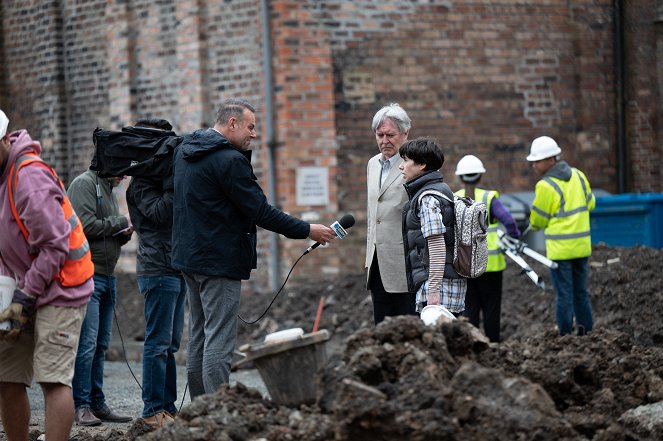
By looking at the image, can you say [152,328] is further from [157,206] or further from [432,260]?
[432,260]

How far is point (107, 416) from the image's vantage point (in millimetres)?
8203

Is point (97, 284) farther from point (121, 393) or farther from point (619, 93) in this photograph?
point (619, 93)

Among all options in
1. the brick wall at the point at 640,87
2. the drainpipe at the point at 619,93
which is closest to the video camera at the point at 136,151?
the drainpipe at the point at 619,93

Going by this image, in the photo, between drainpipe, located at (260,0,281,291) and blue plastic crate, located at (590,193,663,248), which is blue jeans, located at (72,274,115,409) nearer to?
drainpipe, located at (260,0,281,291)

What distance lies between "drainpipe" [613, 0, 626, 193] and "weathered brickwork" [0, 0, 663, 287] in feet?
0.20

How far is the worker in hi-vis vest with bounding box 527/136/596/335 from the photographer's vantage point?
1025cm

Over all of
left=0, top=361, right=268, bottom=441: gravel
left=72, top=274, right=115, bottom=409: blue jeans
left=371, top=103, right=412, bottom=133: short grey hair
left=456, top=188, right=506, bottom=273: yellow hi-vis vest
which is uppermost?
left=371, top=103, right=412, bottom=133: short grey hair

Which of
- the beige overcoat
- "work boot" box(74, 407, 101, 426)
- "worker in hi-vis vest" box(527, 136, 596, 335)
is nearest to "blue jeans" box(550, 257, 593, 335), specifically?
"worker in hi-vis vest" box(527, 136, 596, 335)

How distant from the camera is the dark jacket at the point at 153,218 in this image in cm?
748

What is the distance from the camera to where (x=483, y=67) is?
14.5 m

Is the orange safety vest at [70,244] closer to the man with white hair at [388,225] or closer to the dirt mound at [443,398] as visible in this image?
the dirt mound at [443,398]

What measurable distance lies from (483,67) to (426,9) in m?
1.10

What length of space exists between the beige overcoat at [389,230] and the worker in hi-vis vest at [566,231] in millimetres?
3199

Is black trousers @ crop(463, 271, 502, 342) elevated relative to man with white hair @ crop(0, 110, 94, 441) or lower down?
lower down
